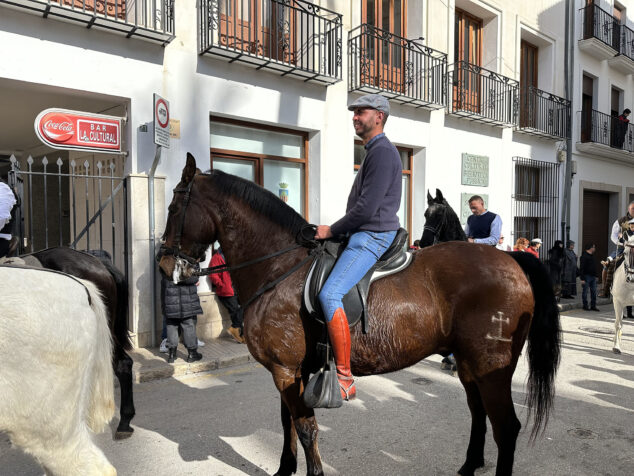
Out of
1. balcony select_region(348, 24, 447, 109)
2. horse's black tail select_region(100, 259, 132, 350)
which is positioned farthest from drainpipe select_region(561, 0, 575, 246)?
horse's black tail select_region(100, 259, 132, 350)

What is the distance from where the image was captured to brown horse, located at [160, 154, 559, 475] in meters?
2.96

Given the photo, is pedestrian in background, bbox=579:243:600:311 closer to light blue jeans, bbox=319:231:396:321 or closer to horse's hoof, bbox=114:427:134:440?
light blue jeans, bbox=319:231:396:321

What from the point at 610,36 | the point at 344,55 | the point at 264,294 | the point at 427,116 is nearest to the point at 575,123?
the point at 610,36

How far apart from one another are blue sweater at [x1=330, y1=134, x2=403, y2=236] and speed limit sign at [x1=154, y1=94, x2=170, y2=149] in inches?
157

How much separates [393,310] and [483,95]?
10730mm

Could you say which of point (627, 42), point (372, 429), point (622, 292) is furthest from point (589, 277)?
point (627, 42)

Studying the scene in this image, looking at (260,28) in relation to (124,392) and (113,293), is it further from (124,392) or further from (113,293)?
(124,392)

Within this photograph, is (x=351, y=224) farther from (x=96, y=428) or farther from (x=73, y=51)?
(x=73, y=51)

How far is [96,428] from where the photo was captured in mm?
2408

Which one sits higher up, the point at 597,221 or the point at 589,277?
the point at 597,221

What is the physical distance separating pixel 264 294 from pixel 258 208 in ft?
2.06

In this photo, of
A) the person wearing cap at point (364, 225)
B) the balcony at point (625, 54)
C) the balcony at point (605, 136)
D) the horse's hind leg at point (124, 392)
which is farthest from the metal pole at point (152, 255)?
the balcony at point (625, 54)

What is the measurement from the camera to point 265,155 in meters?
8.29

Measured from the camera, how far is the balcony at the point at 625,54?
15.8m
